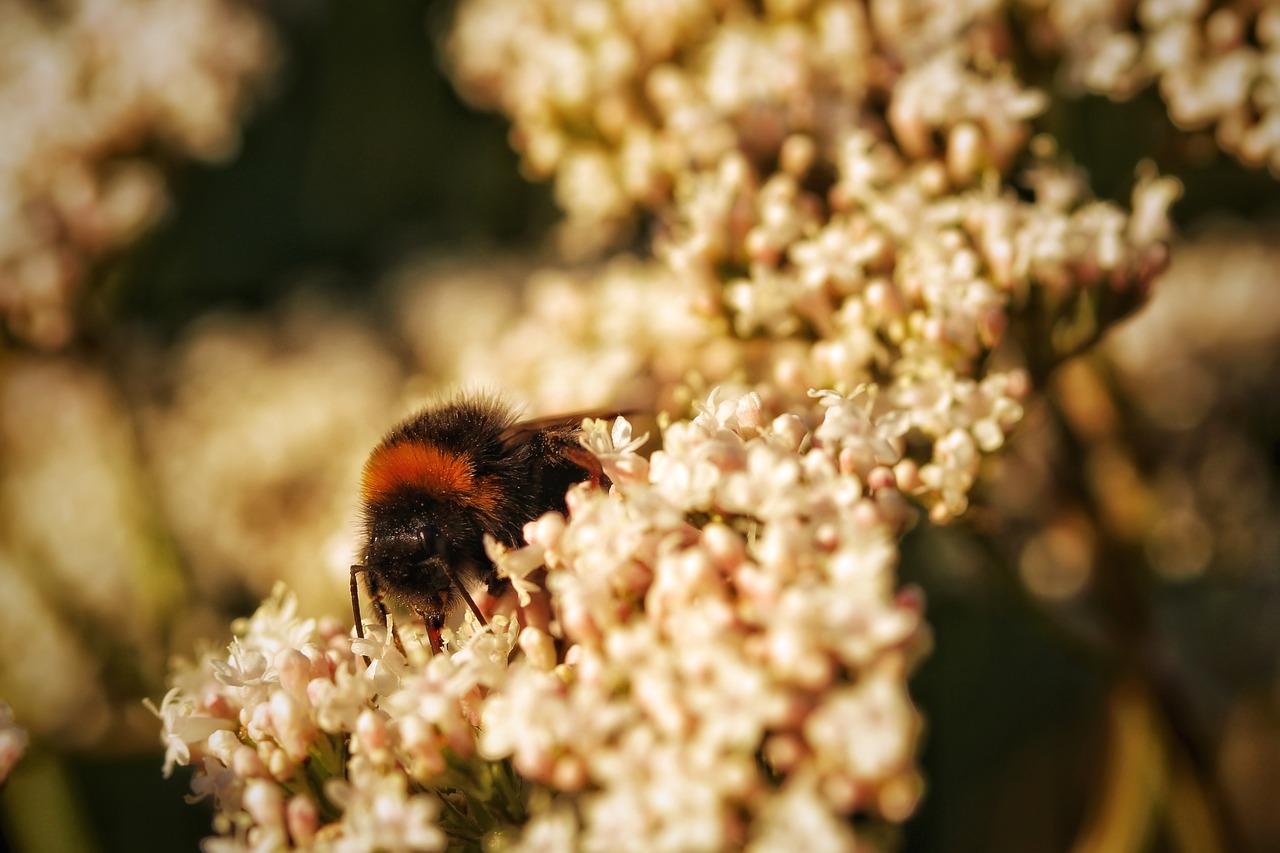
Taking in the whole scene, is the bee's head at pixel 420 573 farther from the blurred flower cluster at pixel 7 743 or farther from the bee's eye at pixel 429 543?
the blurred flower cluster at pixel 7 743

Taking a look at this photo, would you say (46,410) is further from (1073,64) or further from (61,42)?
(1073,64)

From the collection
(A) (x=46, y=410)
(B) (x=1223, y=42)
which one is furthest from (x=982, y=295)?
(A) (x=46, y=410)

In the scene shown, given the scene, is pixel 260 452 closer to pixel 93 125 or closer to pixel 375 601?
pixel 93 125

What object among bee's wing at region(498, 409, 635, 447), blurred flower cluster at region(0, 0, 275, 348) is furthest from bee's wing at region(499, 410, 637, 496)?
blurred flower cluster at region(0, 0, 275, 348)

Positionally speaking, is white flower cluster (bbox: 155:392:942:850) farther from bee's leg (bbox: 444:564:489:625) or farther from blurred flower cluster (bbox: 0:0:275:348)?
blurred flower cluster (bbox: 0:0:275:348)

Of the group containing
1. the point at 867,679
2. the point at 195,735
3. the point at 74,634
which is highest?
the point at 74,634

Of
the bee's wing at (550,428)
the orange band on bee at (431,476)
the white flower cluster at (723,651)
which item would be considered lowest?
the white flower cluster at (723,651)

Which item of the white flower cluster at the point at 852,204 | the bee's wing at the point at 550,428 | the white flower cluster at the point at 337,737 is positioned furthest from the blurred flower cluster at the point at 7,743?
the white flower cluster at the point at 852,204
